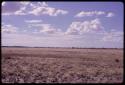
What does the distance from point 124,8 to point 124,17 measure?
0.58ft

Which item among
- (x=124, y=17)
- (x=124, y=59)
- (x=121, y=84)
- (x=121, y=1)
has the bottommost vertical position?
(x=121, y=84)

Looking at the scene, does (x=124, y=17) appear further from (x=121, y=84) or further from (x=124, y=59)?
(x=121, y=84)

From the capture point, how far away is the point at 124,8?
175 inches

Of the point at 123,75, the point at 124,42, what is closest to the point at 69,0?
the point at 124,42

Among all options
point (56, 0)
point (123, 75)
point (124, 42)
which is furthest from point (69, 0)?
point (123, 75)

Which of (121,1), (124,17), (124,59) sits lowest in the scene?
(124,59)

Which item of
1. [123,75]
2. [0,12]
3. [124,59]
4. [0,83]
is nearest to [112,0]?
[124,59]

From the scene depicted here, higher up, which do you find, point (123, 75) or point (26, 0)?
point (26, 0)

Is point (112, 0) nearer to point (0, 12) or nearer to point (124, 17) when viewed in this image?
point (124, 17)

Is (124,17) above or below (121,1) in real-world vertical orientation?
below

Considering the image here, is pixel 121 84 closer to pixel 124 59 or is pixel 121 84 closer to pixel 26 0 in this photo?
pixel 124 59

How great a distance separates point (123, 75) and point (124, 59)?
319 millimetres

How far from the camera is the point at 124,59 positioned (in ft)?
14.3

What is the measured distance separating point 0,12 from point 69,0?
1182 mm
